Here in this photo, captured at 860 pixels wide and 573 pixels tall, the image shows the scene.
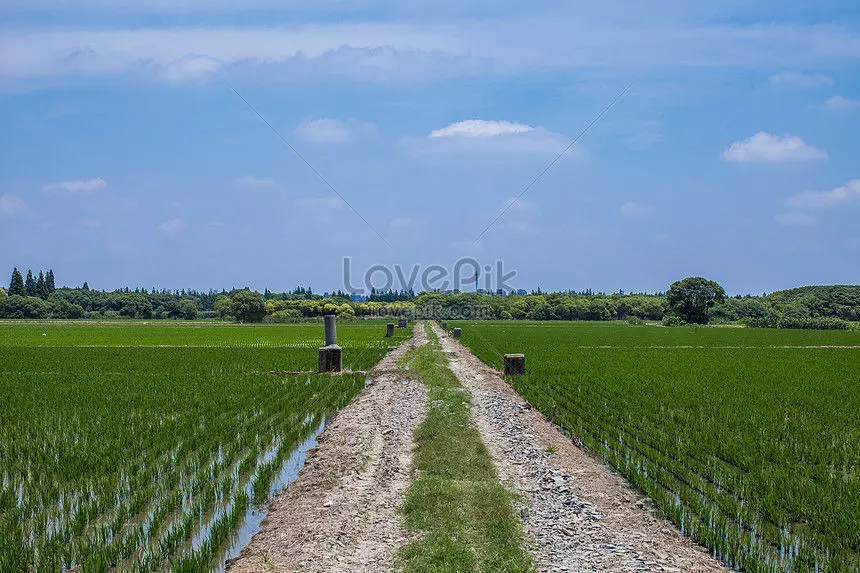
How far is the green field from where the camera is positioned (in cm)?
583

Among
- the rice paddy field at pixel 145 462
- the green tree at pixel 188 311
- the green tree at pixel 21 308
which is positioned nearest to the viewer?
the rice paddy field at pixel 145 462

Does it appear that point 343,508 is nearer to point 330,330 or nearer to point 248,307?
point 330,330

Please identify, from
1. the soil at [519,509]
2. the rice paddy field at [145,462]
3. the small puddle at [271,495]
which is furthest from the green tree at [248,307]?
the soil at [519,509]

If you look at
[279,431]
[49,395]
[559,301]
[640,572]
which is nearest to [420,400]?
[279,431]

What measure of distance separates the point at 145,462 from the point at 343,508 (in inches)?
134

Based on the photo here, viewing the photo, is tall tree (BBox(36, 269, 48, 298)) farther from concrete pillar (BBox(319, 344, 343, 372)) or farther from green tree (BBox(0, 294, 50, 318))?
concrete pillar (BBox(319, 344, 343, 372))

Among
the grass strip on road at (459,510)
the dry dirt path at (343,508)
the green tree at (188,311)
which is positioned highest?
the green tree at (188,311)

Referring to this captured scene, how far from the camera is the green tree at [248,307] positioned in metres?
91.6

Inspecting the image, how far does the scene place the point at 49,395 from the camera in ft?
49.8

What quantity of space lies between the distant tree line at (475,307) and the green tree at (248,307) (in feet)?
0.46

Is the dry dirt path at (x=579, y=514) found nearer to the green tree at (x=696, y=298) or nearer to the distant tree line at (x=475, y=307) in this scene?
the distant tree line at (x=475, y=307)

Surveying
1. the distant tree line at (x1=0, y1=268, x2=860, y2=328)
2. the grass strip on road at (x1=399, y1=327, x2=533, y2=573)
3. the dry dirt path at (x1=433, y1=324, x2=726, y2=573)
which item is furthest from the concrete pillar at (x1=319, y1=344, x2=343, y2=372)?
the distant tree line at (x1=0, y1=268, x2=860, y2=328)

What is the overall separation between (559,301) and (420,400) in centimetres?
11631

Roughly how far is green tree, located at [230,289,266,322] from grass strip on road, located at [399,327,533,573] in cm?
8443
